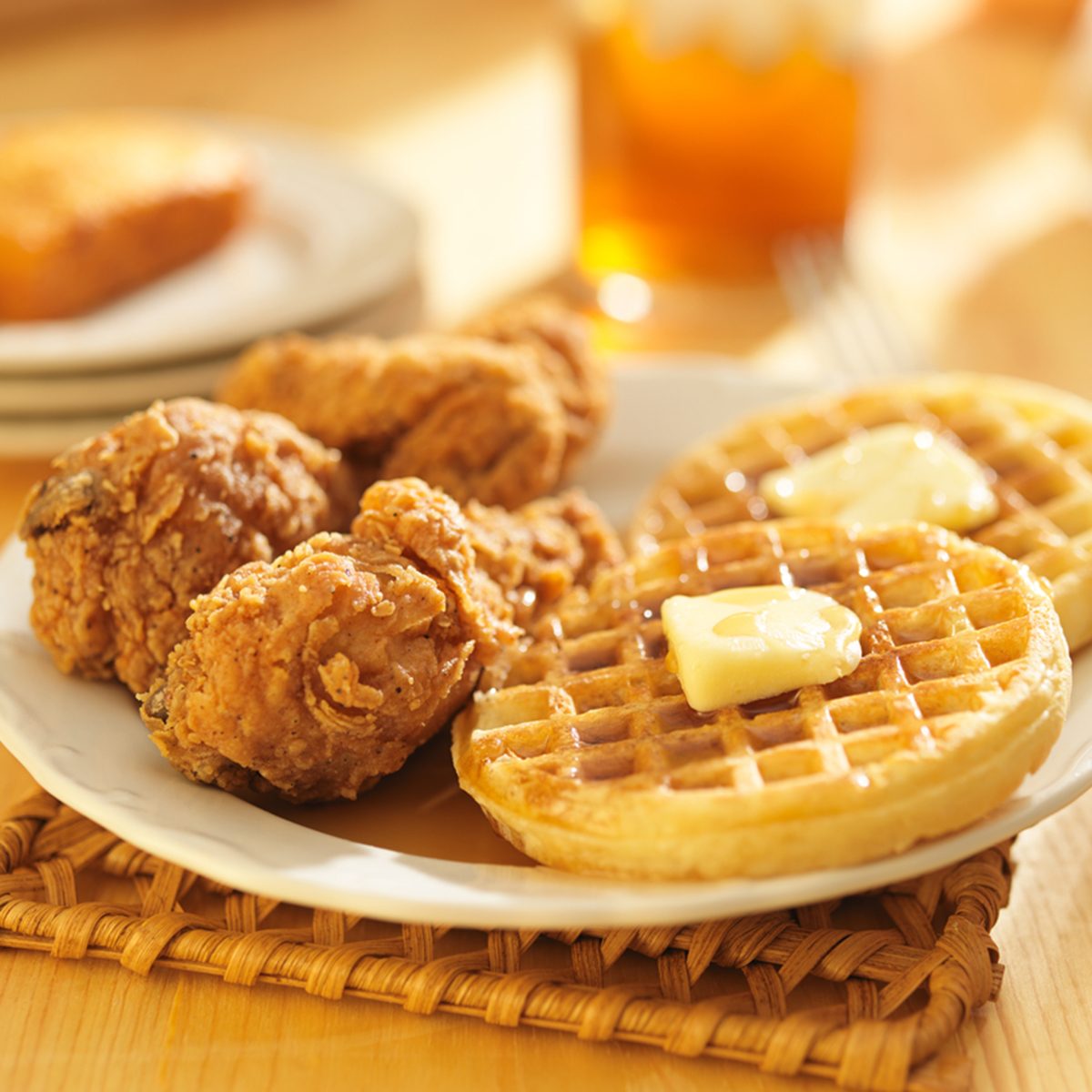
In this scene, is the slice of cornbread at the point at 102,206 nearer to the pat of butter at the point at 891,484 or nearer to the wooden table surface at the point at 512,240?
the wooden table surface at the point at 512,240

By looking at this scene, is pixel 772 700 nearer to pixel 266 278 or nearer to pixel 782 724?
pixel 782 724

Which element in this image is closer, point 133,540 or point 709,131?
point 133,540

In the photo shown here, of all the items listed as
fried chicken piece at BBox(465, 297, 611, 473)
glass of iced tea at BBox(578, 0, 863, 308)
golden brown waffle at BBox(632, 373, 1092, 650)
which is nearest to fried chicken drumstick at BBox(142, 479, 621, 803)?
golden brown waffle at BBox(632, 373, 1092, 650)

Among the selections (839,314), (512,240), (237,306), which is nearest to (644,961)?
(237,306)

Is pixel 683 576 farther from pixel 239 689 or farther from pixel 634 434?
pixel 634 434

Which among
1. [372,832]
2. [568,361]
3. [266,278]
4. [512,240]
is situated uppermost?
[568,361]

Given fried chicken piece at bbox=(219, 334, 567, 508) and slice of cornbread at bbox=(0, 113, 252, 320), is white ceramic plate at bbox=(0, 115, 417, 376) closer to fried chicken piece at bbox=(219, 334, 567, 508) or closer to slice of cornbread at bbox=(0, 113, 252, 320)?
slice of cornbread at bbox=(0, 113, 252, 320)
